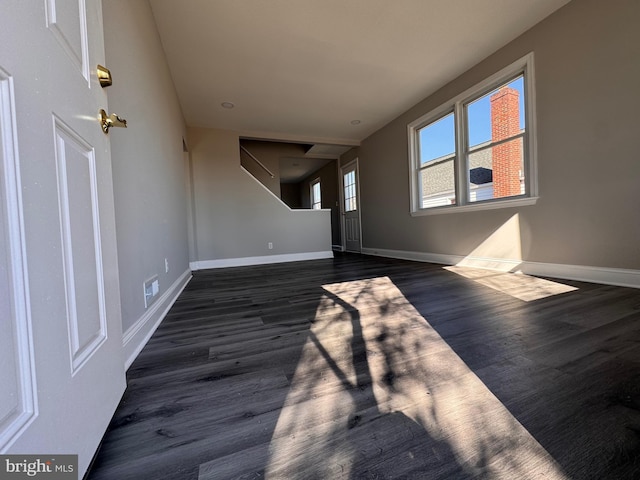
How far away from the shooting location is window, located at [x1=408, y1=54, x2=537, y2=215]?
2801mm

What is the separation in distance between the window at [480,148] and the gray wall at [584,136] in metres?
0.13

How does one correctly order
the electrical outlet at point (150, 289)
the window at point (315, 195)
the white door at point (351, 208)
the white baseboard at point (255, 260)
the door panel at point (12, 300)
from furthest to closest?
1. the window at point (315, 195)
2. the white door at point (351, 208)
3. the white baseboard at point (255, 260)
4. the electrical outlet at point (150, 289)
5. the door panel at point (12, 300)

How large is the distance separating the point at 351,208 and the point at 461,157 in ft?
10.1

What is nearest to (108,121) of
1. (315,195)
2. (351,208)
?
(351,208)

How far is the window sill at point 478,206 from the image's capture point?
2798mm

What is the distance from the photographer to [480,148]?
10.8ft

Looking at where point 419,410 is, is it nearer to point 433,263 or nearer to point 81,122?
point 81,122

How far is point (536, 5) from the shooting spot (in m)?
2.37

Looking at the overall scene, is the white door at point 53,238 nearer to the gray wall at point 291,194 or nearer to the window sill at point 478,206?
the window sill at point 478,206

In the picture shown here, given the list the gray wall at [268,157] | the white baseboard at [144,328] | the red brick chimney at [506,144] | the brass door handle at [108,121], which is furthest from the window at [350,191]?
the brass door handle at [108,121]

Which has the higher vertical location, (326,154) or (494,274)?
(326,154)

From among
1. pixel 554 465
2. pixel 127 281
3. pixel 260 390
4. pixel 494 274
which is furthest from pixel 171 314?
pixel 494 274

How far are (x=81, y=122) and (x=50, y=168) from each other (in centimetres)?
24

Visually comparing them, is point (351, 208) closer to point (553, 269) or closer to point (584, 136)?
point (553, 269)
